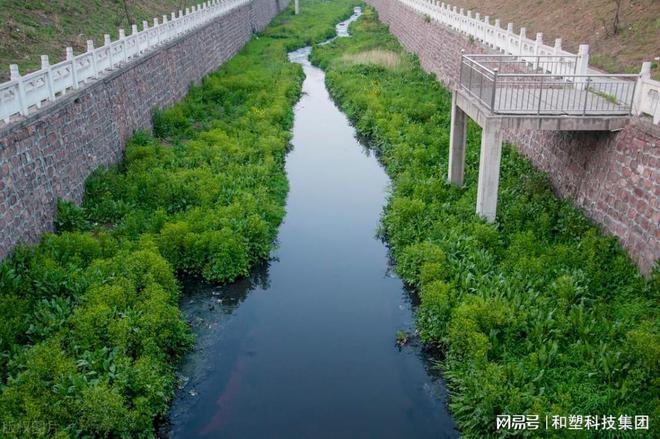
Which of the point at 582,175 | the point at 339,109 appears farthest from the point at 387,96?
the point at 582,175

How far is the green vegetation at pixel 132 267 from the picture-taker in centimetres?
907

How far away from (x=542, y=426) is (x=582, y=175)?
727 cm

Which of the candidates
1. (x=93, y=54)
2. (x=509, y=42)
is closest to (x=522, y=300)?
(x=509, y=42)

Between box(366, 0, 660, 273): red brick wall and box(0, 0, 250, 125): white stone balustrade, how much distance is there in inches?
470

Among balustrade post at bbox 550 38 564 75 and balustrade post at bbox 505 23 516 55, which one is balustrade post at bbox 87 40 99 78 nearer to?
balustrade post at bbox 550 38 564 75

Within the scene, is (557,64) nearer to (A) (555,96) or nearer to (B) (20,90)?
(A) (555,96)

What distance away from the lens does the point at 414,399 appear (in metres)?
10.8

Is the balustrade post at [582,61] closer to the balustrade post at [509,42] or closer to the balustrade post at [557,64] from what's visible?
the balustrade post at [557,64]

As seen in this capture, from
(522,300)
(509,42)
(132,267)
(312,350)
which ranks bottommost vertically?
(312,350)

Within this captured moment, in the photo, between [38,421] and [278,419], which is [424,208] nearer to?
[278,419]

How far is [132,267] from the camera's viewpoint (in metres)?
12.4

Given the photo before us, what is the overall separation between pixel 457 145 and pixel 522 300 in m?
6.42

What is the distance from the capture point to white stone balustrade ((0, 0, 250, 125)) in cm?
1267

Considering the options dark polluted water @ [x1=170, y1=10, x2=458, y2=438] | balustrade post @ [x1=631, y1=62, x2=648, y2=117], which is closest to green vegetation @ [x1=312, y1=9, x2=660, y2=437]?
dark polluted water @ [x1=170, y1=10, x2=458, y2=438]
